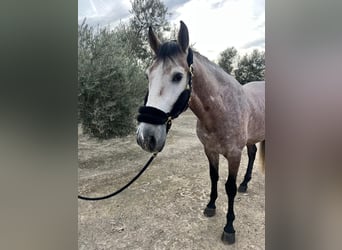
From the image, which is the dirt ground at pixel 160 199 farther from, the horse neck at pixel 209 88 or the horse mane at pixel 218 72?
the horse mane at pixel 218 72

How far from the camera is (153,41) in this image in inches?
35.5

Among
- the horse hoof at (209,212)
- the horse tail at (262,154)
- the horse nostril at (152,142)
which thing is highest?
the horse nostril at (152,142)

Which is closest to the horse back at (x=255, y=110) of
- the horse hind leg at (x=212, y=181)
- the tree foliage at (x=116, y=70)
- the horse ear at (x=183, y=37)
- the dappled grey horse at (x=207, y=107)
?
the dappled grey horse at (x=207, y=107)

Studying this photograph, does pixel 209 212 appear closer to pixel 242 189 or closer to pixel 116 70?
pixel 242 189

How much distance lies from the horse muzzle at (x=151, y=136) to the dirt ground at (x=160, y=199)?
0.03 meters

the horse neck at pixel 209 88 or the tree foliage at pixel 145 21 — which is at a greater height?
the tree foliage at pixel 145 21

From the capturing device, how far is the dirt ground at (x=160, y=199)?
904 millimetres

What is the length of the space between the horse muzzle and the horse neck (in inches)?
6.0

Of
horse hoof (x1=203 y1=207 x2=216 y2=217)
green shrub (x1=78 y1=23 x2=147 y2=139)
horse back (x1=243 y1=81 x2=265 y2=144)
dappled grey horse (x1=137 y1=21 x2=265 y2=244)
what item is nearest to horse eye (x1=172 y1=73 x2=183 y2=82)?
dappled grey horse (x1=137 y1=21 x2=265 y2=244)

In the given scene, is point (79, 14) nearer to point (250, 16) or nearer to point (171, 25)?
point (171, 25)

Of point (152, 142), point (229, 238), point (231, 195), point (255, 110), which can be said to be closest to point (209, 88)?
point (255, 110)

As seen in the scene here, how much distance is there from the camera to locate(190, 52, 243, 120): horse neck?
928 mm
